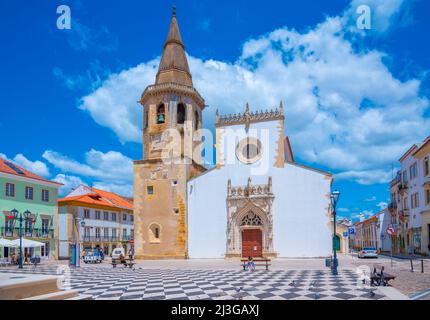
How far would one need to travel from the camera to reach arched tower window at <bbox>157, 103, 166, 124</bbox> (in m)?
35.3

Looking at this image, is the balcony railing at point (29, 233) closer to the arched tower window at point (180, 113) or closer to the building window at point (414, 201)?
the arched tower window at point (180, 113)

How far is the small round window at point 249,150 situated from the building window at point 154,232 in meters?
9.53

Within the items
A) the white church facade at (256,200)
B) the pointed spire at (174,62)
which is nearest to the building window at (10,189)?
the white church facade at (256,200)

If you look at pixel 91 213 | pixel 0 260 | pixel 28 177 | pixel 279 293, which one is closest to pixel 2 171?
pixel 28 177

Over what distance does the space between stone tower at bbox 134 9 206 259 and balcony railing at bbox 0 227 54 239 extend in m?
9.43

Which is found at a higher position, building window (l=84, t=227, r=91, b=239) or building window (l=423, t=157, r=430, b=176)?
building window (l=423, t=157, r=430, b=176)

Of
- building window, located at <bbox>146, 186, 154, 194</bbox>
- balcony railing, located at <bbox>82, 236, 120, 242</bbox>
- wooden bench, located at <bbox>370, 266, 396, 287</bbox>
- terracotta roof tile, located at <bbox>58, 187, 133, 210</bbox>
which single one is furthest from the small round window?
balcony railing, located at <bbox>82, 236, 120, 242</bbox>

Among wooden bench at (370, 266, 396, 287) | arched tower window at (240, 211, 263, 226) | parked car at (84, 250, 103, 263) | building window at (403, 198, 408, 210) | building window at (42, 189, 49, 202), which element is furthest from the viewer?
building window at (403, 198, 408, 210)

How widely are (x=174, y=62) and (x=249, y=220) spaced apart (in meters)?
16.5

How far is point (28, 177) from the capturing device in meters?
34.8

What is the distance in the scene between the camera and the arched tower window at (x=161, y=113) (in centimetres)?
3528

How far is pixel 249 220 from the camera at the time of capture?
31.5 meters

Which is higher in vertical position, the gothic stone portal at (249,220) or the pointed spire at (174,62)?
the pointed spire at (174,62)

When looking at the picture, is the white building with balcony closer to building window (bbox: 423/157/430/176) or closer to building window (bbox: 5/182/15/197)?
building window (bbox: 5/182/15/197)
